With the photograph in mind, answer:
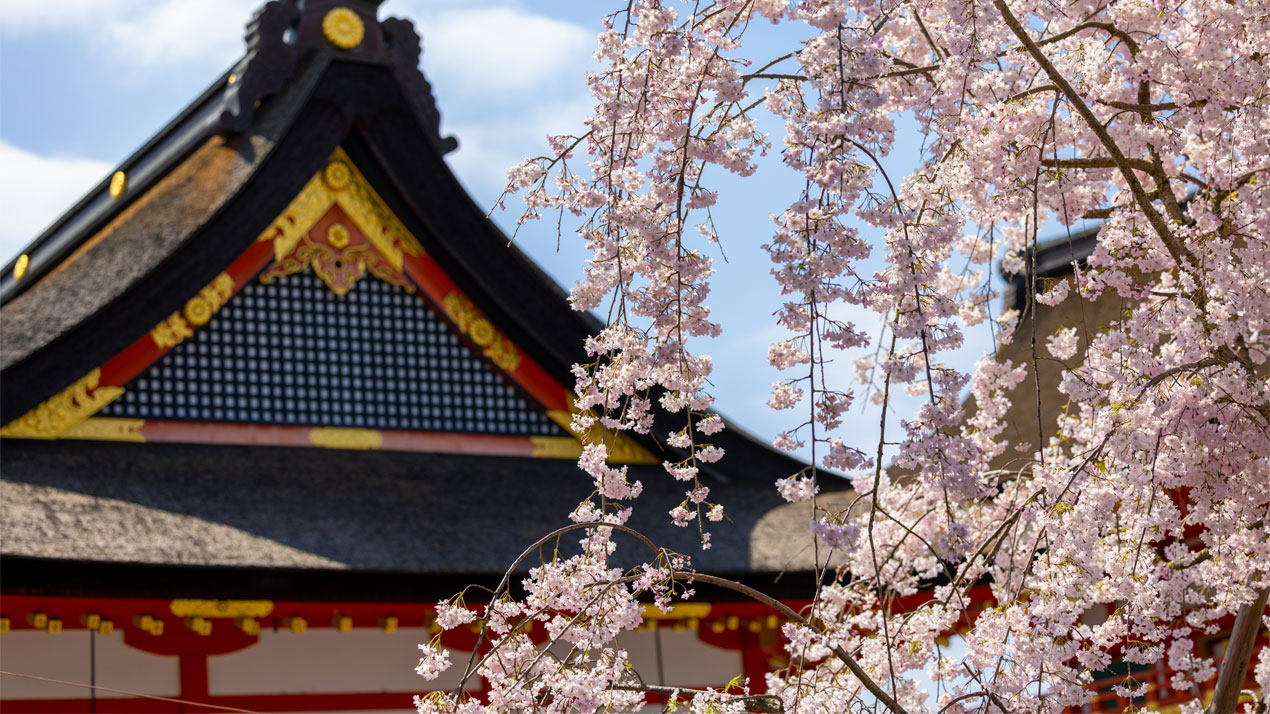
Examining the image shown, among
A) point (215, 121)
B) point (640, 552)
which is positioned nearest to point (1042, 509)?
point (640, 552)

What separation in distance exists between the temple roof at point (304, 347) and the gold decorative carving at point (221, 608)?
0.77 ft

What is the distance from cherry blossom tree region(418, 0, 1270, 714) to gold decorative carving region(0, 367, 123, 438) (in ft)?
13.0

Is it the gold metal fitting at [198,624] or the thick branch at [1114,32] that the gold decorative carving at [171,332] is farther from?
the thick branch at [1114,32]

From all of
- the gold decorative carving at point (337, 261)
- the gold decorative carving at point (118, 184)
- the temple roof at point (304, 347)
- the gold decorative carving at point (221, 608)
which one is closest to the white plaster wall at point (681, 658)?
the temple roof at point (304, 347)

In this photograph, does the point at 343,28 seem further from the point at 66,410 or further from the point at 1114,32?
the point at 1114,32

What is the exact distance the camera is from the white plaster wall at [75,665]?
20.9ft

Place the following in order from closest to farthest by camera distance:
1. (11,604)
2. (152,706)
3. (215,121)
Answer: (11,604), (152,706), (215,121)

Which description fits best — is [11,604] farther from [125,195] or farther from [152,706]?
[125,195]

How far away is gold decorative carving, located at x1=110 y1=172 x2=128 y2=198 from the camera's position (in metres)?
9.01

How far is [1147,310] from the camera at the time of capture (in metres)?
4.13

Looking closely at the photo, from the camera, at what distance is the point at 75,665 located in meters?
6.49

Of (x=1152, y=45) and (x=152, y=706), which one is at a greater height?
(x=1152, y=45)

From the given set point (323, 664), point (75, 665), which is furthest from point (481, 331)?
point (75, 665)

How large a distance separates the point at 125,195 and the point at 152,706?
140 inches
